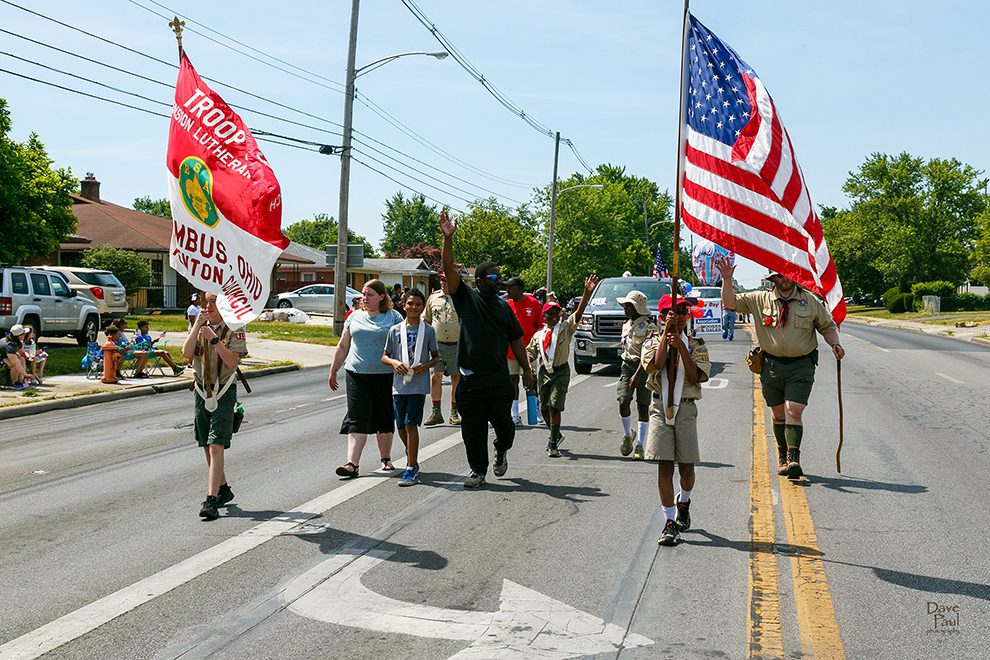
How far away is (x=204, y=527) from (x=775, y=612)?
4101mm

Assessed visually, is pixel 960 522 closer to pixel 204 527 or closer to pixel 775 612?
pixel 775 612

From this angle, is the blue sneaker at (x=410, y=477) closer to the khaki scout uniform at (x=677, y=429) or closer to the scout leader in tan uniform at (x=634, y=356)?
the scout leader in tan uniform at (x=634, y=356)

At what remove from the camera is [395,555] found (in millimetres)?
6500

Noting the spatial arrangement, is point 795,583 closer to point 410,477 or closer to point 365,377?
point 410,477

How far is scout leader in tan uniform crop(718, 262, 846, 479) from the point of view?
29.3 ft

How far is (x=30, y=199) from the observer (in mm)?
31781

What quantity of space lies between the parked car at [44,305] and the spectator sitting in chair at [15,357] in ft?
16.3

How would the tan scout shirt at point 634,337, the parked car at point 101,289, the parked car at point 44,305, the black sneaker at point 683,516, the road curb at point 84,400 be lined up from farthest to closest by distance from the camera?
1. the parked car at point 101,289
2. the parked car at point 44,305
3. the road curb at point 84,400
4. the tan scout shirt at point 634,337
5. the black sneaker at point 683,516

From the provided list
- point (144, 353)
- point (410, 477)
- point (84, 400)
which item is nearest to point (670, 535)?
point (410, 477)

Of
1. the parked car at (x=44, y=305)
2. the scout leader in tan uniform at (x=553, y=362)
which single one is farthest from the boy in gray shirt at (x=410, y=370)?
the parked car at (x=44, y=305)

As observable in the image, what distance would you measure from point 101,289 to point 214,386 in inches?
879

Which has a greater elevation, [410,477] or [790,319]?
[790,319]

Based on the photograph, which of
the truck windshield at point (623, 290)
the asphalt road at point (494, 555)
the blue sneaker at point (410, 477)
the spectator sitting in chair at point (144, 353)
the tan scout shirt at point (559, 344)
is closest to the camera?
the asphalt road at point (494, 555)

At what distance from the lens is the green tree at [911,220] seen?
91.8 meters
